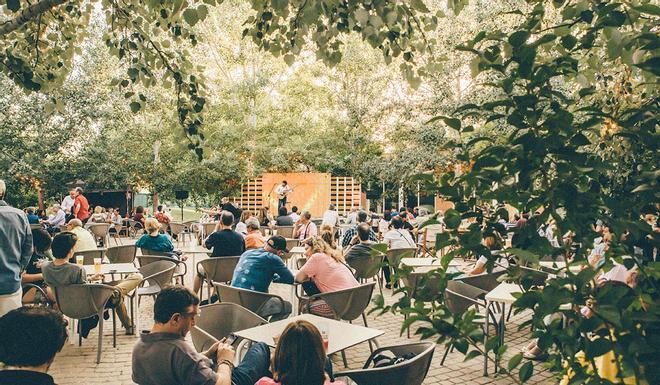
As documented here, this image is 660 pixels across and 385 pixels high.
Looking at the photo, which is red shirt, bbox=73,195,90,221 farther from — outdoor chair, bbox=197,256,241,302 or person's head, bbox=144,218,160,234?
outdoor chair, bbox=197,256,241,302

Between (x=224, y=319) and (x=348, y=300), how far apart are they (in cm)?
153

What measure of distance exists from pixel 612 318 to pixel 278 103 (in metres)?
24.3

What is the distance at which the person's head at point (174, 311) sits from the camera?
10.2ft

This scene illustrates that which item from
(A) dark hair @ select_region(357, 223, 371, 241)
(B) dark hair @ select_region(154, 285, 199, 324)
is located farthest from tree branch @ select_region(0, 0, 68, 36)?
(A) dark hair @ select_region(357, 223, 371, 241)

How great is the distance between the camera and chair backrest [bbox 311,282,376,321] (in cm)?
529

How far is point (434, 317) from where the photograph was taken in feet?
5.12

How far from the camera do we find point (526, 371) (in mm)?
1473

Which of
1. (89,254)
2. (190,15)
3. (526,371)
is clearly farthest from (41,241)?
(526,371)

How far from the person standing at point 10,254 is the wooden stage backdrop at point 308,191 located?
61.8 ft

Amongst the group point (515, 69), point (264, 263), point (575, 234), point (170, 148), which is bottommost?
point (264, 263)

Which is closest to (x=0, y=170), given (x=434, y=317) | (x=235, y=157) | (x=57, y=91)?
(x=235, y=157)

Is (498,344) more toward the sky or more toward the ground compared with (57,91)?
more toward the ground

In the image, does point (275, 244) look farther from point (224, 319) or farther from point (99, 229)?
point (99, 229)

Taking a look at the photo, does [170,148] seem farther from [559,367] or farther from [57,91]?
[559,367]
